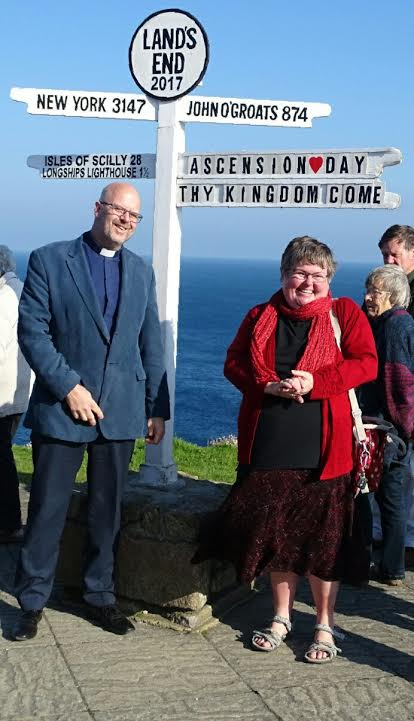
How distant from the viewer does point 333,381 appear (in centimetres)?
456

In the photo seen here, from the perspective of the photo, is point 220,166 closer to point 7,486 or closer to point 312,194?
point 312,194

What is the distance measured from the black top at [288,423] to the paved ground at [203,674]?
37.2 inches

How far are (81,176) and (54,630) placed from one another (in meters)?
2.63

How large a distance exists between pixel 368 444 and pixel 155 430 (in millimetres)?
1091

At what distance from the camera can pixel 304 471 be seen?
4688mm

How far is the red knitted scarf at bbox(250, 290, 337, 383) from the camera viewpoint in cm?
458

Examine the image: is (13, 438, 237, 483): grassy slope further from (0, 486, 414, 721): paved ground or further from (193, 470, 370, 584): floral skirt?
(193, 470, 370, 584): floral skirt

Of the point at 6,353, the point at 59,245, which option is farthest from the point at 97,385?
the point at 6,353

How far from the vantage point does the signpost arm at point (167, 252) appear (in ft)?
18.2

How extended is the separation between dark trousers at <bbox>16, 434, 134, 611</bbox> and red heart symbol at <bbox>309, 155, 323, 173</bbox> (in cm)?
170

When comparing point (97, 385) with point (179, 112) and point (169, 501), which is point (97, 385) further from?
point (179, 112)

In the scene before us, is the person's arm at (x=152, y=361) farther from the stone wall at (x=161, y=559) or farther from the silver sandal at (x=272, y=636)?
the silver sandal at (x=272, y=636)

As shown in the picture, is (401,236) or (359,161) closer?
(359,161)

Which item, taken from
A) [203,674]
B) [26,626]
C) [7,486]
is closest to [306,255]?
[203,674]
